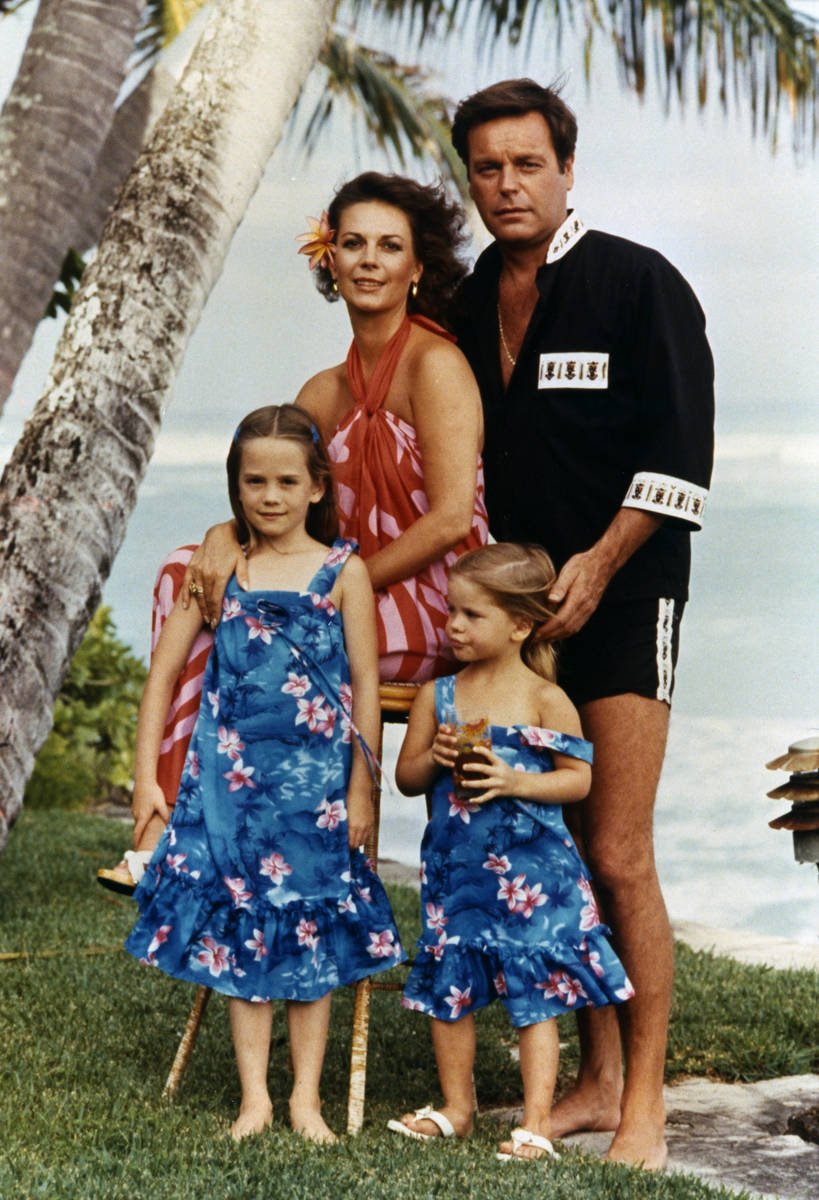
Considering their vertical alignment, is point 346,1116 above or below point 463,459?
below

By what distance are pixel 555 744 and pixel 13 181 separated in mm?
5016

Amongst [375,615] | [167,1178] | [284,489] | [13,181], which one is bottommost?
[167,1178]

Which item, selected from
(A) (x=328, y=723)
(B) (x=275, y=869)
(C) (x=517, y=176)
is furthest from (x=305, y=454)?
(B) (x=275, y=869)

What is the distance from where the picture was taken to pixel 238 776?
357 cm

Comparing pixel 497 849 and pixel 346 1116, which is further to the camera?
pixel 346 1116

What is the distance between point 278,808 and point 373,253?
140 centimetres

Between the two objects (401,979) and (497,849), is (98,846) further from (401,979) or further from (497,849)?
(497,849)

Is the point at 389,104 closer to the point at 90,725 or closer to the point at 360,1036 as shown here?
the point at 90,725

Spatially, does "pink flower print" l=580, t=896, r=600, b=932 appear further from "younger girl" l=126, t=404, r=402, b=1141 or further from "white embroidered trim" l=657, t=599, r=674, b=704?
"white embroidered trim" l=657, t=599, r=674, b=704

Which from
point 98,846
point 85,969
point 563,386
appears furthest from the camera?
point 98,846

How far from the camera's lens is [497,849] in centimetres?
351

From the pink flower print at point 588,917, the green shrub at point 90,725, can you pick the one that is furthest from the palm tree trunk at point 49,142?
the pink flower print at point 588,917

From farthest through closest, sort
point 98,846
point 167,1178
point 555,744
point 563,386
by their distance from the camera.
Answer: point 98,846 → point 563,386 → point 555,744 → point 167,1178

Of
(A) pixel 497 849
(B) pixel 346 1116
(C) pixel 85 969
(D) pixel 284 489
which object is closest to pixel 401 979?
(C) pixel 85 969
